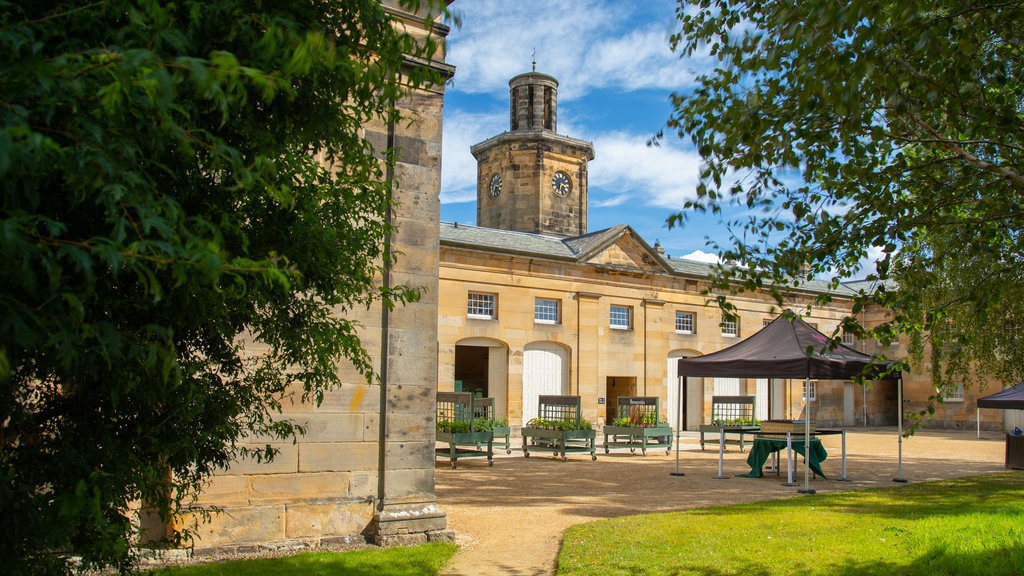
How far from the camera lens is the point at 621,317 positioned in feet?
90.5

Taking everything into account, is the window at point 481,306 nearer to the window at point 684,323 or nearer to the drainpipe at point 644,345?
the drainpipe at point 644,345

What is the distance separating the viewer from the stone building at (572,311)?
80.7 ft

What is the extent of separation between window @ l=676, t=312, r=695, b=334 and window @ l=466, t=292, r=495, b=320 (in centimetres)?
792

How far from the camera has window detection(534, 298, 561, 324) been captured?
84.2ft

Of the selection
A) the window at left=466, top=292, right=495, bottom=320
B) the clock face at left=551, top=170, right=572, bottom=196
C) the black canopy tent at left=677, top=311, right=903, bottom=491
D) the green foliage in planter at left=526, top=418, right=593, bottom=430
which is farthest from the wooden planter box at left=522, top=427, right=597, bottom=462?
the clock face at left=551, top=170, right=572, bottom=196

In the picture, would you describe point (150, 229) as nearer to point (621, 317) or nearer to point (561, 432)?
point (561, 432)

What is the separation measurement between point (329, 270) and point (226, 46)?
120 centimetres

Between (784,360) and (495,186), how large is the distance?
82.3 ft

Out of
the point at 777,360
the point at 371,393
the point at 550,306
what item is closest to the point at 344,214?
the point at 371,393

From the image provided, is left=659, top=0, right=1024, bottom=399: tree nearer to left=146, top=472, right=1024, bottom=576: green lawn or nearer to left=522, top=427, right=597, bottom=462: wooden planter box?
left=146, top=472, right=1024, bottom=576: green lawn

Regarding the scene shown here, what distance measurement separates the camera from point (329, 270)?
401 centimetres

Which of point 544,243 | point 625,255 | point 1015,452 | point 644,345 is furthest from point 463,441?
point 625,255

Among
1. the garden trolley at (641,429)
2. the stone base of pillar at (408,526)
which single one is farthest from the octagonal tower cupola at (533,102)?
the stone base of pillar at (408,526)

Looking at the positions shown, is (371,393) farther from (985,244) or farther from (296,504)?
(985,244)
